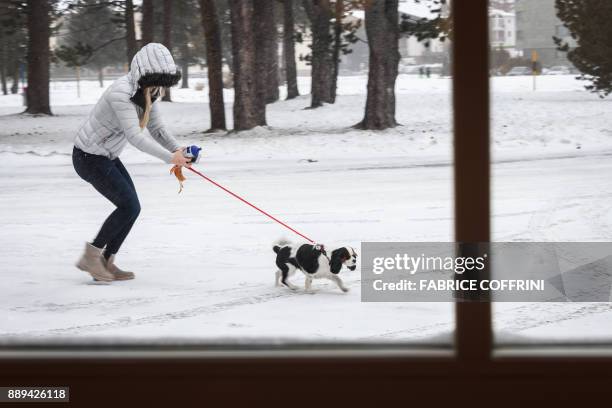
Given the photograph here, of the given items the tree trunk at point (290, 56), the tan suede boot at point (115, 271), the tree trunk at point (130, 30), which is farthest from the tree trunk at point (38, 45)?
the tan suede boot at point (115, 271)


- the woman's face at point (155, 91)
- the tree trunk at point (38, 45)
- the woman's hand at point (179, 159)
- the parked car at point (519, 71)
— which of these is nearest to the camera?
the woman's hand at point (179, 159)

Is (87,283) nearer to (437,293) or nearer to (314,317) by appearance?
(314,317)

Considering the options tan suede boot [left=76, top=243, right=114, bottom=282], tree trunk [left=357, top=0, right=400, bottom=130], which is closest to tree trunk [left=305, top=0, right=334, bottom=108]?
tree trunk [left=357, top=0, right=400, bottom=130]

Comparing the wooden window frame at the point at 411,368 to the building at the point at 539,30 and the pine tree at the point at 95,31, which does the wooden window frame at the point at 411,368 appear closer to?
the pine tree at the point at 95,31

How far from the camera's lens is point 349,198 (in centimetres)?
843

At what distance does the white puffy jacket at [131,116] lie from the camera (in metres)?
4.07

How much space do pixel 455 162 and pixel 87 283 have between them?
134 inches

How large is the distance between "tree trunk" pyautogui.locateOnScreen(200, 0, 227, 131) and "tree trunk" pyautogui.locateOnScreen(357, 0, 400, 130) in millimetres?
2235

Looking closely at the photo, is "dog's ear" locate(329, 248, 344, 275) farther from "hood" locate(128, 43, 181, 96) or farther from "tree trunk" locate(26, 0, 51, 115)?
"tree trunk" locate(26, 0, 51, 115)

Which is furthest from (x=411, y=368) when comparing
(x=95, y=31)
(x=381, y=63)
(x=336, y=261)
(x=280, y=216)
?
(x=95, y=31)

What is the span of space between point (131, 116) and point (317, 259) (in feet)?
3.75

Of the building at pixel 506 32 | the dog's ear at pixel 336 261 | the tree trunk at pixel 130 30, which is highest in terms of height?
the building at pixel 506 32

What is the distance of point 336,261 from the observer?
14.3 feet

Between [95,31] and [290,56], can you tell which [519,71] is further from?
[95,31]
